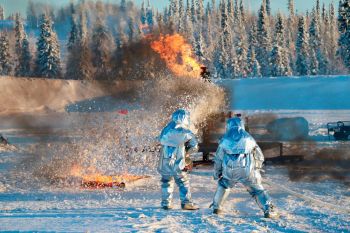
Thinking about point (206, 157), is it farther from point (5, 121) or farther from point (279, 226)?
point (5, 121)

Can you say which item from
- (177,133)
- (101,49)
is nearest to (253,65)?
(101,49)

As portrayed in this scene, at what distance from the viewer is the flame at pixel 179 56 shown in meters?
21.7

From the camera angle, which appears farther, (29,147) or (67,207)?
(29,147)

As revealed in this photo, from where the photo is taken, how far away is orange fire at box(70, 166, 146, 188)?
13.7 metres

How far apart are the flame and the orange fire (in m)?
7.11

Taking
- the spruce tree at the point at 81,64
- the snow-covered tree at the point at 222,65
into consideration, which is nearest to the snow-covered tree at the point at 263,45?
the snow-covered tree at the point at 222,65

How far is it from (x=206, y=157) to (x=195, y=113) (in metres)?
2.26

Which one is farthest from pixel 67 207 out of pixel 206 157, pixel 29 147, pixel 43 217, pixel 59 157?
pixel 29 147

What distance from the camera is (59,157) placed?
18.1m

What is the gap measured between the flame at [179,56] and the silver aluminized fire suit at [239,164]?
38.8 ft

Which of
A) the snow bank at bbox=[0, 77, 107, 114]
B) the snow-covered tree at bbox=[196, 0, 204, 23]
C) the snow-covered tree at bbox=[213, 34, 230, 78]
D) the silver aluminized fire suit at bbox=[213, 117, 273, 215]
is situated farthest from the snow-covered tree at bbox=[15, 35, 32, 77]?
the snow-covered tree at bbox=[196, 0, 204, 23]

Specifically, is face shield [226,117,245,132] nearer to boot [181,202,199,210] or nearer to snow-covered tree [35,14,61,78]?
boot [181,202,199,210]

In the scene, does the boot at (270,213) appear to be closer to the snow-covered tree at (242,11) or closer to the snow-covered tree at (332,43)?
the snow-covered tree at (332,43)

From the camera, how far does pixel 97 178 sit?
1455cm
